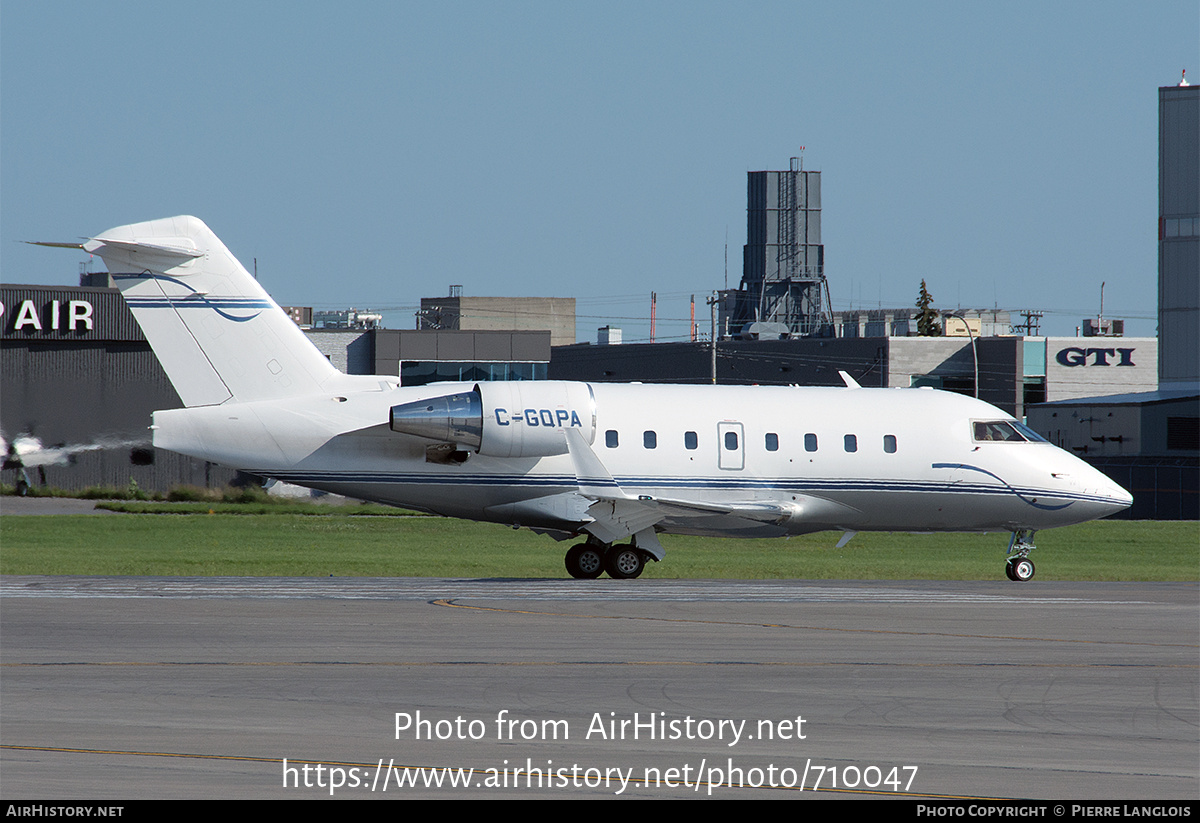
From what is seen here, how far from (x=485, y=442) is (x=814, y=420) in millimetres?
5973

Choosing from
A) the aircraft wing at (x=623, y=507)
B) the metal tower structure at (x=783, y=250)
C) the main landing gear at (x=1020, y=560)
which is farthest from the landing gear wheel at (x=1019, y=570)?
the metal tower structure at (x=783, y=250)

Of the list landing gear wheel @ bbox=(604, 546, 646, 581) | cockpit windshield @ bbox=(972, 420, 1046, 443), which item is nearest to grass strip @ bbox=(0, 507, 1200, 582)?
landing gear wheel @ bbox=(604, 546, 646, 581)

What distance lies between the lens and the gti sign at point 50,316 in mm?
59500

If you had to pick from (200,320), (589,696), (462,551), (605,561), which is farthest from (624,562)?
(589,696)

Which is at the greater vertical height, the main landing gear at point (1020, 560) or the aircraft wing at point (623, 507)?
the aircraft wing at point (623, 507)

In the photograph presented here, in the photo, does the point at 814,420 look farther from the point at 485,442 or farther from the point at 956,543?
the point at 956,543

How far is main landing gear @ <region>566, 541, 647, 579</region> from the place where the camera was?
25938 millimetres

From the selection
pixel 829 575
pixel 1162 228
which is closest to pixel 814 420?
pixel 829 575

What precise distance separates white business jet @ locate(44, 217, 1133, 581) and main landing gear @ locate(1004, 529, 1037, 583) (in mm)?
40

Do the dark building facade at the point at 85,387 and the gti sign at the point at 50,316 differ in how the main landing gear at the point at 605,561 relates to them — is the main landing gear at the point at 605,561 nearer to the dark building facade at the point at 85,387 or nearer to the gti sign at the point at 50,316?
the dark building facade at the point at 85,387

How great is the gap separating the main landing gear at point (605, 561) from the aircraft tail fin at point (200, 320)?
17.5 feet

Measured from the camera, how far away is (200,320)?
25344 millimetres

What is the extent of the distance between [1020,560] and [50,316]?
44.9 m

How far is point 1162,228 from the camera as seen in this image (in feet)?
220
